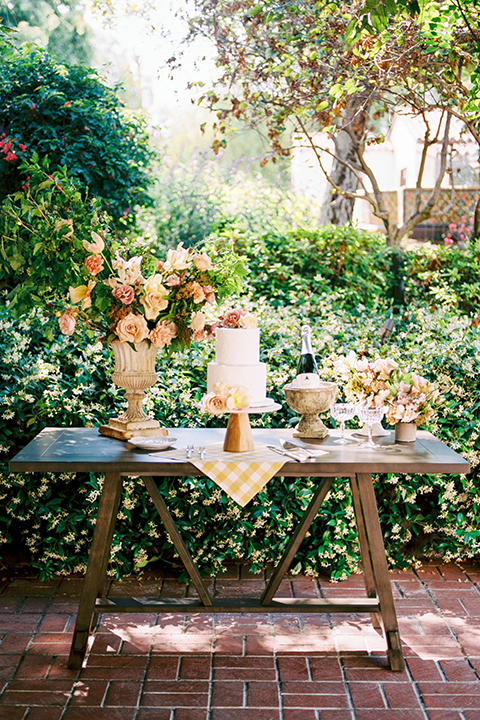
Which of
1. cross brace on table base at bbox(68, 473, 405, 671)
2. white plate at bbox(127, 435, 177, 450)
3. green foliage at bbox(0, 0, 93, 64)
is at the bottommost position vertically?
cross brace on table base at bbox(68, 473, 405, 671)

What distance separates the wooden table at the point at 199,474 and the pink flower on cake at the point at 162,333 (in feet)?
1.33

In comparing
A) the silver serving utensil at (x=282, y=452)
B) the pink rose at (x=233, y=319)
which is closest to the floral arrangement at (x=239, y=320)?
the pink rose at (x=233, y=319)

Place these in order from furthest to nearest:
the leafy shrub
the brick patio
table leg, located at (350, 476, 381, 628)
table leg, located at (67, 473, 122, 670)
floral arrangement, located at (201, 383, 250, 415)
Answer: the leafy shrub < table leg, located at (350, 476, 381, 628) < table leg, located at (67, 473, 122, 670) < floral arrangement, located at (201, 383, 250, 415) < the brick patio

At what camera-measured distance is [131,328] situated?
282 centimetres

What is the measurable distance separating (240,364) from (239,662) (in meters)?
1.14

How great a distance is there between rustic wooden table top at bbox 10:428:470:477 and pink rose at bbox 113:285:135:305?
22.1 inches

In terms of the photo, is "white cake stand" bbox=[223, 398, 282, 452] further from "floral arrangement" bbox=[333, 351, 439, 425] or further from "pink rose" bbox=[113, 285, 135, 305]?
"pink rose" bbox=[113, 285, 135, 305]

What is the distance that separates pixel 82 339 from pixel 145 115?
16.0 feet

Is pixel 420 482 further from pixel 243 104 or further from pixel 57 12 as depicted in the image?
pixel 57 12

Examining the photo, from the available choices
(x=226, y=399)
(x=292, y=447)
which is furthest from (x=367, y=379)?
(x=226, y=399)

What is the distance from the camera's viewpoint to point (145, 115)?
325 inches

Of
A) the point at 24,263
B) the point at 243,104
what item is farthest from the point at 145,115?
the point at 24,263

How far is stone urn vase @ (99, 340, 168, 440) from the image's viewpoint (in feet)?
9.75

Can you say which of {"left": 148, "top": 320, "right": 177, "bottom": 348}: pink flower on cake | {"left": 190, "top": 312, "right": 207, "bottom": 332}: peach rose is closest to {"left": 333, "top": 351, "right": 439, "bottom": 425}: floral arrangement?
{"left": 190, "top": 312, "right": 207, "bottom": 332}: peach rose
